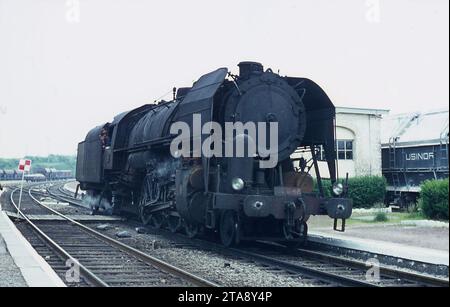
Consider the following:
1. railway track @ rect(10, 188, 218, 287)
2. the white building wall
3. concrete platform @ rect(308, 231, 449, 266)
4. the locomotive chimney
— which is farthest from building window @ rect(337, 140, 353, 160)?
railway track @ rect(10, 188, 218, 287)

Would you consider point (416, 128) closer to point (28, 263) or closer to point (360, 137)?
point (28, 263)

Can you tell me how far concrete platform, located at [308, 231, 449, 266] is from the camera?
7637 mm

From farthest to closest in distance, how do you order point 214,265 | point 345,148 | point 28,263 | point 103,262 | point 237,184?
point 345,148
point 237,184
point 103,262
point 214,265
point 28,263

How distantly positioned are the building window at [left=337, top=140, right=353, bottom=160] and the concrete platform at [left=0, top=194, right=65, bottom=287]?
39.4 ft

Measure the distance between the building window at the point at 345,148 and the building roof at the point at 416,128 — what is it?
16.6ft

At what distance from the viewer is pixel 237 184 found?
827 centimetres

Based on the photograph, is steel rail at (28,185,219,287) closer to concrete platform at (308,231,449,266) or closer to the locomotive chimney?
concrete platform at (308,231,449,266)

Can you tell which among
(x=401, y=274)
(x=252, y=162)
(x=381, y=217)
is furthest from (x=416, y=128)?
(x=381, y=217)

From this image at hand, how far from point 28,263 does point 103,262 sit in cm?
133

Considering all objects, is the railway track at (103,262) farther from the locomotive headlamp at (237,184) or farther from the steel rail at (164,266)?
the locomotive headlamp at (237,184)

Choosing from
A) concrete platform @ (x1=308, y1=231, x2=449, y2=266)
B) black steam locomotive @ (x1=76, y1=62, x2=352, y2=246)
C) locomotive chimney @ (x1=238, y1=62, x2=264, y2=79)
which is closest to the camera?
concrete platform @ (x1=308, y1=231, x2=449, y2=266)
